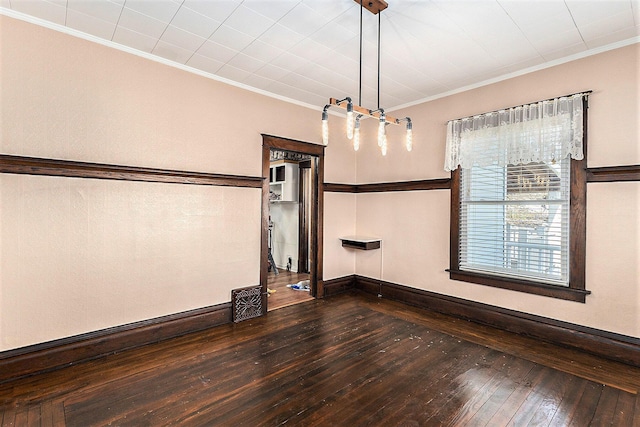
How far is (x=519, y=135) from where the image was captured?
11.5 ft

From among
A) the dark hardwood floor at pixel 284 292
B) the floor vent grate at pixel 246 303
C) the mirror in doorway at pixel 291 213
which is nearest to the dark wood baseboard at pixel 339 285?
the dark hardwood floor at pixel 284 292

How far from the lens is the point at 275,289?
529 cm

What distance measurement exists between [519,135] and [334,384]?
324 cm

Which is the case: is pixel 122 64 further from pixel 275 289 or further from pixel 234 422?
pixel 275 289

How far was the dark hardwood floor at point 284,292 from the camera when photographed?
4.54 meters

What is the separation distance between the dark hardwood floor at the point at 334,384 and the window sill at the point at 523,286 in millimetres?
532

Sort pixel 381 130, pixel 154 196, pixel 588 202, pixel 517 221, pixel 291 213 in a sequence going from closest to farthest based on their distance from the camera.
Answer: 1. pixel 381 130
2. pixel 588 202
3. pixel 154 196
4. pixel 517 221
5. pixel 291 213

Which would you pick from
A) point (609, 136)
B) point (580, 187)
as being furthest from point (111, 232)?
point (609, 136)

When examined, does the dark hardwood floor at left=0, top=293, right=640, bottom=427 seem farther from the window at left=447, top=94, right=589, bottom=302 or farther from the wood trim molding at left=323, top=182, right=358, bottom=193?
the wood trim molding at left=323, top=182, right=358, bottom=193

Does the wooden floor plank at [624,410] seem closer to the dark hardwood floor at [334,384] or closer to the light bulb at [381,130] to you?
the dark hardwood floor at [334,384]

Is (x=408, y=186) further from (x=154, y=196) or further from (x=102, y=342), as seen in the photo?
(x=102, y=342)

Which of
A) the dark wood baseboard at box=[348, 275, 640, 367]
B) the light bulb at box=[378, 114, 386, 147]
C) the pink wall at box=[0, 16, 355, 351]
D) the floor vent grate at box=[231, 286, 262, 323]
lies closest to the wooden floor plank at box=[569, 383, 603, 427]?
the dark wood baseboard at box=[348, 275, 640, 367]

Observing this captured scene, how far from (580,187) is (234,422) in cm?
373

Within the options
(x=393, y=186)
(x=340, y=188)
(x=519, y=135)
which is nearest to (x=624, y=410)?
(x=519, y=135)
